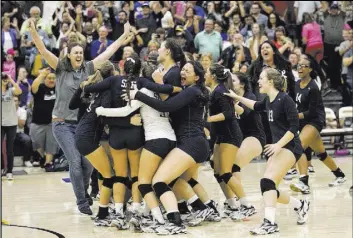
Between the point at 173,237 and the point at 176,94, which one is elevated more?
the point at 176,94

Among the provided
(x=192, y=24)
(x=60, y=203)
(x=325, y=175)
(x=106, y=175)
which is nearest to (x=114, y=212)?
(x=106, y=175)

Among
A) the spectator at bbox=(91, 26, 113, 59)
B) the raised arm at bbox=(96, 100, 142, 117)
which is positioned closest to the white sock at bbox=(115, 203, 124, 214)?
the raised arm at bbox=(96, 100, 142, 117)

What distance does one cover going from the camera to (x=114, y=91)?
8.42m

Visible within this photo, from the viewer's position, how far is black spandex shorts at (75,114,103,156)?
8.54 meters

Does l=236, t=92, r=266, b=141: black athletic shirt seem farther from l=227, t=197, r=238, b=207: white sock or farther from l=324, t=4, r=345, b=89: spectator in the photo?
l=324, t=4, r=345, b=89: spectator

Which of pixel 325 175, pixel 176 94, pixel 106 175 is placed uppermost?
pixel 176 94

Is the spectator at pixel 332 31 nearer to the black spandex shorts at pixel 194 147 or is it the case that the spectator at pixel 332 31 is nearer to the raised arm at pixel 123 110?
the black spandex shorts at pixel 194 147

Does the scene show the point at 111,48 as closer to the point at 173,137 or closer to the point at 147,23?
the point at 173,137

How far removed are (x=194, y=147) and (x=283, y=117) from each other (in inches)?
39.7

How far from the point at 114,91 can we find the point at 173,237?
1656 millimetres

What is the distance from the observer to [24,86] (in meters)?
14.6

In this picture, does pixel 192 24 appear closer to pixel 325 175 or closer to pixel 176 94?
pixel 325 175

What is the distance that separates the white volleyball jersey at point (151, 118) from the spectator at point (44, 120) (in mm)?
5186

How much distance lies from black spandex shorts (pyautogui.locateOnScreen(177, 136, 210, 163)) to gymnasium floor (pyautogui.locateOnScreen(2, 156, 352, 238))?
793 millimetres
